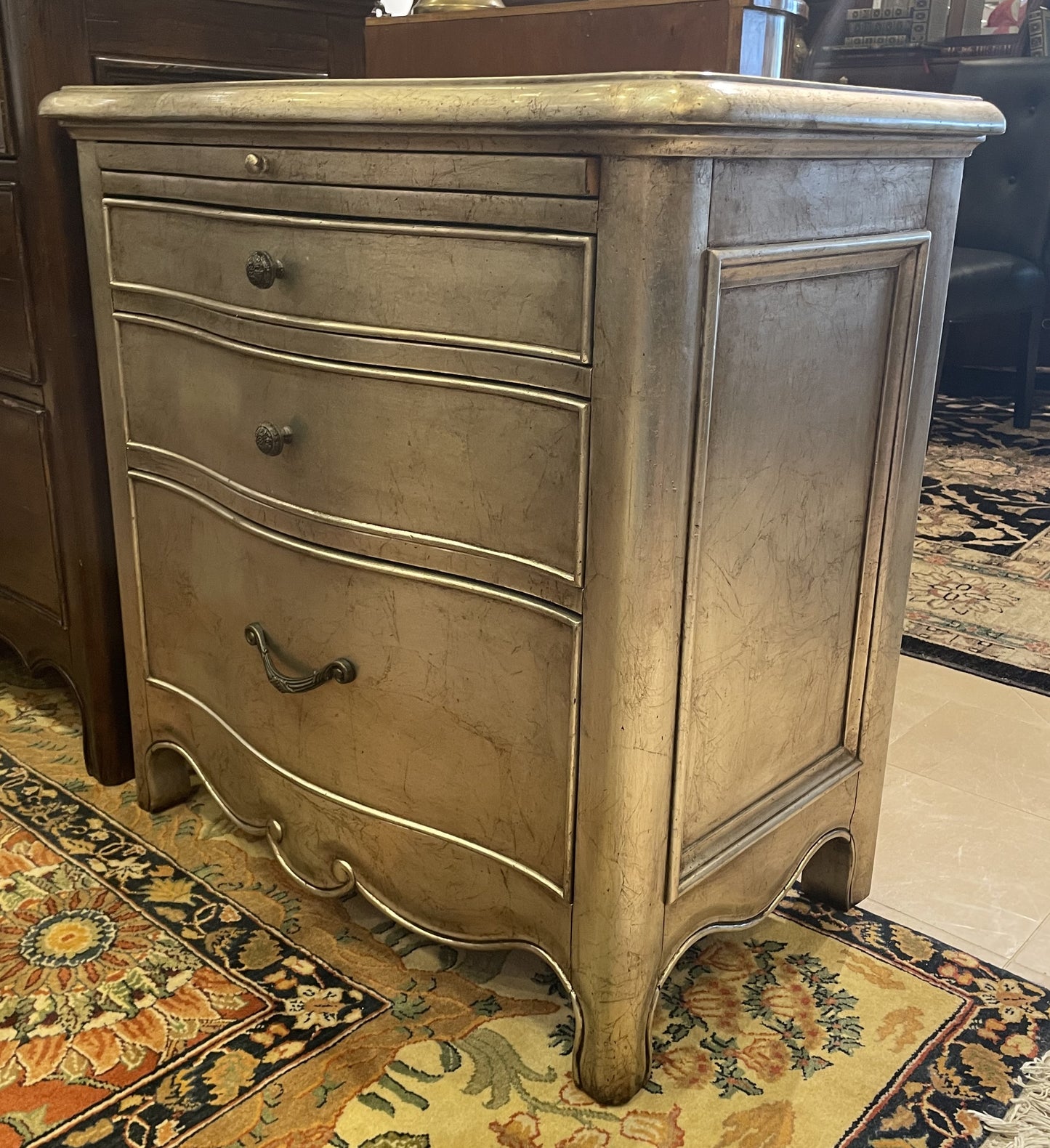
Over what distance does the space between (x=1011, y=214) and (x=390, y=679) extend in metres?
3.25

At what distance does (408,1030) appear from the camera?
1.16m

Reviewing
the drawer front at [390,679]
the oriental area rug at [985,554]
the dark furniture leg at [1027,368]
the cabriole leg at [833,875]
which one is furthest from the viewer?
the dark furniture leg at [1027,368]

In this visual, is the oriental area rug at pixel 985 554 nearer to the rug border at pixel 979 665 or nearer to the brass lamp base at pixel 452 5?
the rug border at pixel 979 665

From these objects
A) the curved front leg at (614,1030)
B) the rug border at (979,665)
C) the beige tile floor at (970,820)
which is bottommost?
the rug border at (979,665)

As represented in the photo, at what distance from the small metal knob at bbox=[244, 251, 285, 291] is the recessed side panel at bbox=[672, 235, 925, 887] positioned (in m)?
0.41

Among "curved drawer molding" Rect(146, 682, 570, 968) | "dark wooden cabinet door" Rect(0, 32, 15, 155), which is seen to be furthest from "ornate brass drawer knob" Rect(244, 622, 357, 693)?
"dark wooden cabinet door" Rect(0, 32, 15, 155)

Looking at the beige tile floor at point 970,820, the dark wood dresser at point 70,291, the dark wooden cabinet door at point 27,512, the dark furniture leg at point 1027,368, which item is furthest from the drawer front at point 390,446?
the dark furniture leg at point 1027,368

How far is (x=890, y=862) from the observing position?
4.79ft

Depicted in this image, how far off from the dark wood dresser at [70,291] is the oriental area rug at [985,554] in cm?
134

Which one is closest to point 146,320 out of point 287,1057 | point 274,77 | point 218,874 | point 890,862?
point 274,77

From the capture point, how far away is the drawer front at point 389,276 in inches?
35.5

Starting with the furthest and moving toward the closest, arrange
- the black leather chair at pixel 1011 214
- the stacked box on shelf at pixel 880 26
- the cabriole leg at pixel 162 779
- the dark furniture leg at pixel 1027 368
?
the stacked box on shelf at pixel 880 26
the dark furniture leg at pixel 1027 368
the black leather chair at pixel 1011 214
the cabriole leg at pixel 162 779

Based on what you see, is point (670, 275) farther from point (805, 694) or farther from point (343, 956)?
point (343, 956)

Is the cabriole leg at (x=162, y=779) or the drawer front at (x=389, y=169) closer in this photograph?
the drawer front at (x=389, y=169)
